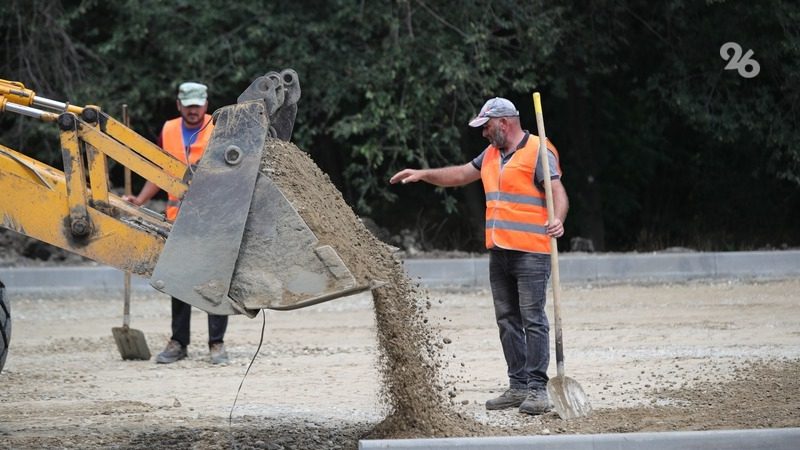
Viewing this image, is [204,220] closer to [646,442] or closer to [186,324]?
[646,442]

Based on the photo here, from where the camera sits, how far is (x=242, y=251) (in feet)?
18.6

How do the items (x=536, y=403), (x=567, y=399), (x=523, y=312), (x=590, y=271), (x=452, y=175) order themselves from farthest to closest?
1. (x=590, y=271)
2. (x=452, y=175)
3. (x=523, y=312)
4. (x=536, y=403)
5. (x=567, y=399)

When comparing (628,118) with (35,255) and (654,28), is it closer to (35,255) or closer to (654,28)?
(654,28)

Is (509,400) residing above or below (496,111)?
below

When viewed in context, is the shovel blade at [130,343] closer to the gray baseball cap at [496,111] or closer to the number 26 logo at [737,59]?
the gray baseball cap at [496,111]

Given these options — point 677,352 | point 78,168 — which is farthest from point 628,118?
point 78,168

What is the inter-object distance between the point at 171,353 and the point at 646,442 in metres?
5.06

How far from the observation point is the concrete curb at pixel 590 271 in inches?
576

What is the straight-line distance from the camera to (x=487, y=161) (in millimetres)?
7688

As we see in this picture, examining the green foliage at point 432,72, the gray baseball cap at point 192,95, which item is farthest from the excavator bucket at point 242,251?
the green foliage at point 432,72

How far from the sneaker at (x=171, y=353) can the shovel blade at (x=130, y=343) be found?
0.19 metres

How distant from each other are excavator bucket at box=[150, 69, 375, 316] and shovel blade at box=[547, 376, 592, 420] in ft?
5.96

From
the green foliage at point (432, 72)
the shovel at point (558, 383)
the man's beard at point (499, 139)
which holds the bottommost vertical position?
the shovel at point (558, 383)

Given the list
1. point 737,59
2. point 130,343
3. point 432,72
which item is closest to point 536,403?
point 130,343
